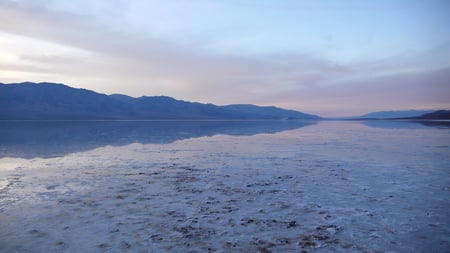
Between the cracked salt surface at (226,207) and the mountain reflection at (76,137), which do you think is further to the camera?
the mountain reflection at (76,137)

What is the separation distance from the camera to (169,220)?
22.4 ft

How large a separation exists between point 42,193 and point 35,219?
8.42 feet

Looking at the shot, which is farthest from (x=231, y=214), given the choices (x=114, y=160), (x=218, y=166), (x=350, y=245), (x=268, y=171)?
(x=114, y=160)

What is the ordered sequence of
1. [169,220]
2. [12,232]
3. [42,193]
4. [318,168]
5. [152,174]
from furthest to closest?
[318,168], [152,174], [42,193], [169,220], [12,232]

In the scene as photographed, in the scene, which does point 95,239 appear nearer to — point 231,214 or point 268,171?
point 231,214

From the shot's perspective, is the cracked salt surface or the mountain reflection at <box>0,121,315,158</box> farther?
the mountain reflection at <box>0,121,315,158</box>

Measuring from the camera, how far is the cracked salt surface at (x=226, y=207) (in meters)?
5.60

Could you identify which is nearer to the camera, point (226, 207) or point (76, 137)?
point (226, 207)

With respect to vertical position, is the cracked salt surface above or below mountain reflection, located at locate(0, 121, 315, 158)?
below

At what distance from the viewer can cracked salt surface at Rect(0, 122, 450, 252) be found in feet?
18.4

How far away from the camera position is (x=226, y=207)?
25.5ft

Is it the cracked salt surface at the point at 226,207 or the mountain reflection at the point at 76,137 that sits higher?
the mountain reflection at the point at 76,137

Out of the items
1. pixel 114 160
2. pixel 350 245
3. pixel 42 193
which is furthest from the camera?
pixel 114 160

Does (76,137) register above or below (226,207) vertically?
above
